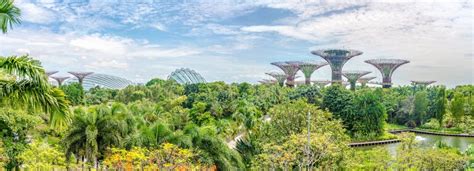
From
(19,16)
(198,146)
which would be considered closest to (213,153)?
(198,146)

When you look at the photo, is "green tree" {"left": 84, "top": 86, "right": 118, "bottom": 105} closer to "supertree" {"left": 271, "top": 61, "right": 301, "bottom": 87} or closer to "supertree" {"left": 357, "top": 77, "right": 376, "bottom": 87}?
"supertree" {"left": 271, "top": 61, "right": 301, "bottom": 87}

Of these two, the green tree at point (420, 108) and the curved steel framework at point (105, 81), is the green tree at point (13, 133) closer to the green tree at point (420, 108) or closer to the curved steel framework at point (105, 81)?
the green tree at point (420, 108)

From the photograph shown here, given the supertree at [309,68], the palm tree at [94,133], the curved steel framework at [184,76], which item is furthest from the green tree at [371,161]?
the curved steel framework at [184,76]

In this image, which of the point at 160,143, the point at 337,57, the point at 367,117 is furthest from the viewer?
the point at 337,57

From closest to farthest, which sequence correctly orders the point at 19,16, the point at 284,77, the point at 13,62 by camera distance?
the point at 13,62 < the point at 19,16 < the point at 284,77

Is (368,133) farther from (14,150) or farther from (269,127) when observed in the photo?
(14,150)

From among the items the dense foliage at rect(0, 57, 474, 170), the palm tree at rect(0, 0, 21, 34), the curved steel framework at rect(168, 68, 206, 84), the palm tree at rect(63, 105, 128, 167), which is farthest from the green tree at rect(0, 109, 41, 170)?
the curved steel framework at rect(168, 68, 206, 84)

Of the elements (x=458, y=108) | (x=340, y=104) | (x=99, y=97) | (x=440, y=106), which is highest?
(x=99, y=97)

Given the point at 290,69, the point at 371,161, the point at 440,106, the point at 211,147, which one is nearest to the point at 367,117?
the point at 440,106

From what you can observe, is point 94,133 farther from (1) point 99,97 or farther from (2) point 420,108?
(2) point 420,108
